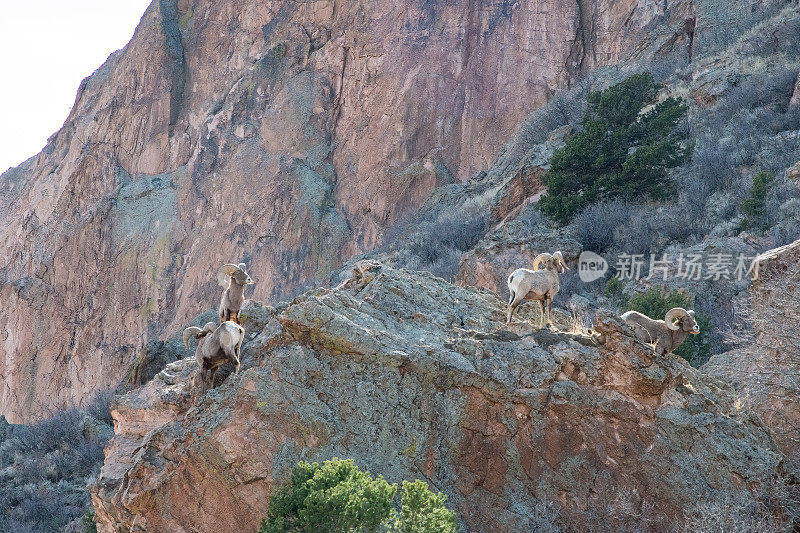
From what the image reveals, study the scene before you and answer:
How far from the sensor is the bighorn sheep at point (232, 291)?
10.1 metres

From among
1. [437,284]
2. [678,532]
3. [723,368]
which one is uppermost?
[437,284]

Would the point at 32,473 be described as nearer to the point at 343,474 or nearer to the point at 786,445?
the point at 343,474

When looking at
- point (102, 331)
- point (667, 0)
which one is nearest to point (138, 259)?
point (102, 331)

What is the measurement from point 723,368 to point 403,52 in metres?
26.4

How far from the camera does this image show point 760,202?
686 inches

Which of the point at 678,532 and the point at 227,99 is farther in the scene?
the point at 227,99

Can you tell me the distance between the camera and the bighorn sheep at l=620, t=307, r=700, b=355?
33.3ft

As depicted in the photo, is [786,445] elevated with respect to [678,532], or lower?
lower

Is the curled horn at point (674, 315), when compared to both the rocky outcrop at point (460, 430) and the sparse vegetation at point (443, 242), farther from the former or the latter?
the sparse vegetation at point (443, 242)

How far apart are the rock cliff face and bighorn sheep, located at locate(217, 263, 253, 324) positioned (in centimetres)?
2121

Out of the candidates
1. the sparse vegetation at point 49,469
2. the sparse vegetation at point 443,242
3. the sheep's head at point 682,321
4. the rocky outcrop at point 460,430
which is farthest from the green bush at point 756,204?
the sparse vegetation at point 49,469

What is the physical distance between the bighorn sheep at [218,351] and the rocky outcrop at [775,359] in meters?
5.13

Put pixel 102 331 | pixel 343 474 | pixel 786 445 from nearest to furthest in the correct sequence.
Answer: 1. pixel 343 474
2. pixel 786 445
3. pixel 102 331

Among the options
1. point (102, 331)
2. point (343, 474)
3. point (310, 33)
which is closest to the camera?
point (343, 474)
